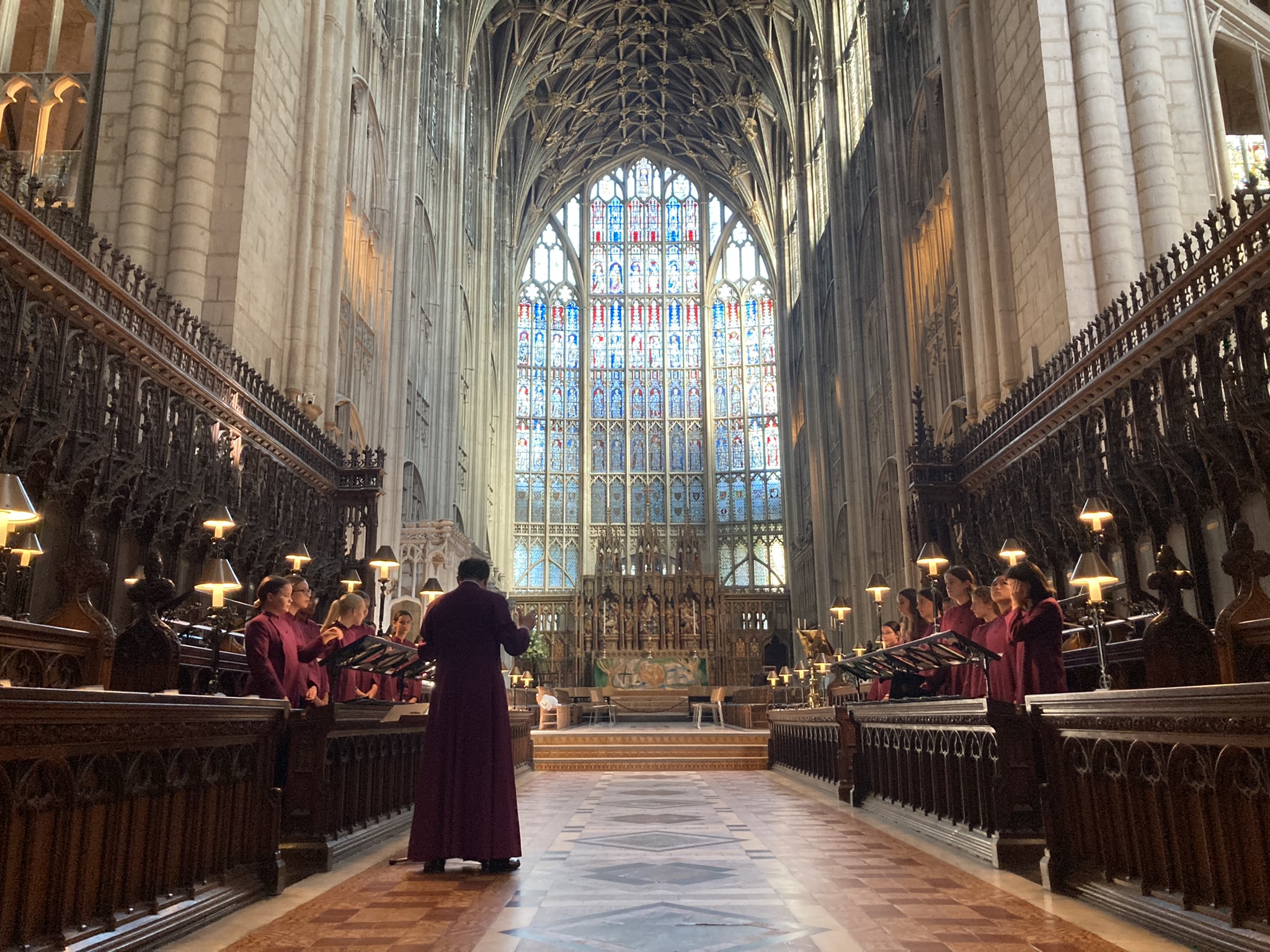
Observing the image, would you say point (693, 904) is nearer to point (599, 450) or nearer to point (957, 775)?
point (957, 775)

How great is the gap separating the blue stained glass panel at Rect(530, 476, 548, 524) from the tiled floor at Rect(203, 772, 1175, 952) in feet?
106

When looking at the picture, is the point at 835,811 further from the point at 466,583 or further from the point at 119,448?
the point at 119,448

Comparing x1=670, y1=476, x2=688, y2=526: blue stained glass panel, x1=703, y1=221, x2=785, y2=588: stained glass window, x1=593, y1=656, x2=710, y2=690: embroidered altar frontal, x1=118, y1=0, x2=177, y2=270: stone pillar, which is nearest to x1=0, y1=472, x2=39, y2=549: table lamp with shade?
x1=118, y1=0, x2=177, y2=270: stone pillar

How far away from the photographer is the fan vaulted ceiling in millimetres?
32344

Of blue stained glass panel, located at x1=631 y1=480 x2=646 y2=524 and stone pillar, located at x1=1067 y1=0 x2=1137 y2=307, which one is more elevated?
blue stained glass panel, located at x1=631 y1=480 x2=646 y2=524

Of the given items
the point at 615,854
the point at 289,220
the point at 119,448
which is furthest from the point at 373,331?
the point at 615,854

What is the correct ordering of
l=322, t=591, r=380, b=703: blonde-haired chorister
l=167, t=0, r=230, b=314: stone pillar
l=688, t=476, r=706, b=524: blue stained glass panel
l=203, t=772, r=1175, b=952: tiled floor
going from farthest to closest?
l=688, t=476, r=706, b=524: blue stained glass panel, l=167, t=0, r=230, b=314: stone pillar, l=322, t=591, r=380, b=703: blonde-haired chorister, l=203, t=772, r=1175, b=952: tiled floor

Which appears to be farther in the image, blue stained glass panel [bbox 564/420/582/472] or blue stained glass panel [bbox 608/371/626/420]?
blue stained glass panel [bbox 608/371/626/420]

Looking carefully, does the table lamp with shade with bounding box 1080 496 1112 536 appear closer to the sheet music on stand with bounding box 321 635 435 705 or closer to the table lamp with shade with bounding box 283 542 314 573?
the sheet music on stand with bounding box 321 635 435 705

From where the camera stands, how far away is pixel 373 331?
1852cm

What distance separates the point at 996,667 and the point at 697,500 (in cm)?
3318

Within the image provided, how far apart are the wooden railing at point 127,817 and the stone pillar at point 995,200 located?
417 inches

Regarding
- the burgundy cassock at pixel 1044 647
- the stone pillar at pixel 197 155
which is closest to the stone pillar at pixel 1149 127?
the burgundy cassock at pixel 1044 647

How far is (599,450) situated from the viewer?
3981 cm
